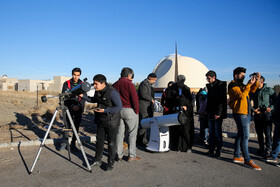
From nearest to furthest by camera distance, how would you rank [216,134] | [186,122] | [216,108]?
[216,108] → [216,134] → [186,122]

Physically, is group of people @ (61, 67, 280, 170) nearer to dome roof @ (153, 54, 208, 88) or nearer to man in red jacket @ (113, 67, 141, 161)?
man in red jacket @ (113, 67, 141, 161)

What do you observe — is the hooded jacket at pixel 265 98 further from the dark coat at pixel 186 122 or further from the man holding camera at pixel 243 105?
the dark coat at pixel 186 122

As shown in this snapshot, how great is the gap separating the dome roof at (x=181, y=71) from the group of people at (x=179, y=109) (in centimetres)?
3636

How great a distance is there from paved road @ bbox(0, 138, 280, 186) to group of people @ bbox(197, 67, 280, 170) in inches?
10.9

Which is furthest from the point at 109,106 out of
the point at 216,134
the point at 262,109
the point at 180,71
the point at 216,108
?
the point at 180,71

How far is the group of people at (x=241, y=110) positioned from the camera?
4.17m

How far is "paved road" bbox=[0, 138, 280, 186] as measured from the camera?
3383 millimetres

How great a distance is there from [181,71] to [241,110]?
128ft

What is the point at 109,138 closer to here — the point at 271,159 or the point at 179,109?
the point at 179,109

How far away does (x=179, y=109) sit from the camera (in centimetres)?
521

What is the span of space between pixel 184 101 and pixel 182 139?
884 mm

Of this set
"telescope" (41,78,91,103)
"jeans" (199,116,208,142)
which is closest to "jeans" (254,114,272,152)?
"jeans" (199,116,208,142)

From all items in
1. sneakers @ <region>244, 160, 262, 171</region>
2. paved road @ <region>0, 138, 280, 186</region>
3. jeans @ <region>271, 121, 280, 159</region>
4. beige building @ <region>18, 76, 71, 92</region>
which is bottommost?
paved road @ <region>0, 138, 280, 186</region>

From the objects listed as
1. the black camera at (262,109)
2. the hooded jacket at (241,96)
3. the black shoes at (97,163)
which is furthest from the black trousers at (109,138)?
the black camera at (262,109)
